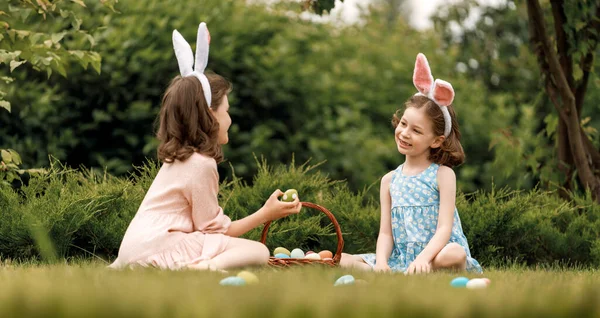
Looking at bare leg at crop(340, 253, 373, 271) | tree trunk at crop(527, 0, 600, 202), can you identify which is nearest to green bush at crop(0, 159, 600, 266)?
tree trunk at crop(527, 0, 600, 202)

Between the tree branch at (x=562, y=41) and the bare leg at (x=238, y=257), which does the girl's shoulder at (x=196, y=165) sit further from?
the tree branch at (x=562, y=41)

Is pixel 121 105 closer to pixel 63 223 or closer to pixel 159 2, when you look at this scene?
pixel 159 2

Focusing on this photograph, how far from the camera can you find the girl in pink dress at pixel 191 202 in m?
3.90

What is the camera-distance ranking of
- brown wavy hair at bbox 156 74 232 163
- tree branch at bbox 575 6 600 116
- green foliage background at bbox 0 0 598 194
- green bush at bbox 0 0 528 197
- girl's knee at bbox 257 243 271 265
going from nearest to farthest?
1. girl's knee at bbox 257 243 271 265
2. brown wavy hair at bbox 156 74 232 163
3. tree branch at bbox 575 6 600 116
4. green foliage background at bbox 0 0 598 194
5. green bush at bbox 0 0 528 197

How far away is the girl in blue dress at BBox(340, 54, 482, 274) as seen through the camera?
4395mm

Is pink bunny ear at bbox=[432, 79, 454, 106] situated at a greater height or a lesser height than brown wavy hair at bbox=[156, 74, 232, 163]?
greater

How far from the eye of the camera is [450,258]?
4.13 meters

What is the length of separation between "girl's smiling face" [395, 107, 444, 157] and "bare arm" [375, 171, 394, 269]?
0.80ft

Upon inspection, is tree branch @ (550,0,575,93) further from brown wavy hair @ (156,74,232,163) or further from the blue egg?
the blue egg

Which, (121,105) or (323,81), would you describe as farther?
(323,81)

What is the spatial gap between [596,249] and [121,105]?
4.32 m

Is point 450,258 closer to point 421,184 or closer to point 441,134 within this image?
point 421,184

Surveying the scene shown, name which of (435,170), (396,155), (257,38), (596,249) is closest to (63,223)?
(435,170)

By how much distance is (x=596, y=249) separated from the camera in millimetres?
5070
